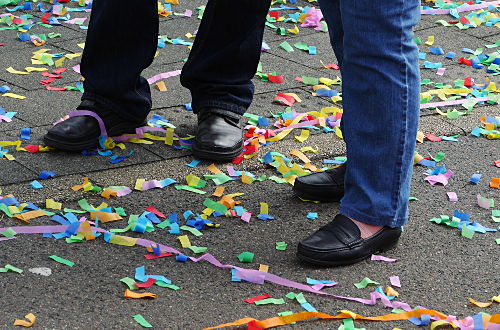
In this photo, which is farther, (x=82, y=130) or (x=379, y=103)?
(x=82, y=130)

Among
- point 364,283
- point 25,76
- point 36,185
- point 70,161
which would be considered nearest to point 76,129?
point 70,161

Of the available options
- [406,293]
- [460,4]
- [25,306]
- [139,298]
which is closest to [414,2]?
[406,293]

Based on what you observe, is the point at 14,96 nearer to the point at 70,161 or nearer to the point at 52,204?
the point at 70,161

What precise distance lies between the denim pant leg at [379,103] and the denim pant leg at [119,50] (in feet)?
3.87

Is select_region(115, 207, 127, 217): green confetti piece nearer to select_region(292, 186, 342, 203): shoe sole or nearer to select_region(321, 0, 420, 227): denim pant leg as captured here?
select_region(292, 186, 342, 203): shoe sole

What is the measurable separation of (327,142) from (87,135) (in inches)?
42.3

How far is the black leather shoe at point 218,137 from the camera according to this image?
3.89 meters

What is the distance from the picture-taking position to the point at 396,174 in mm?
3010

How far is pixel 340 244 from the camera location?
10.0ft

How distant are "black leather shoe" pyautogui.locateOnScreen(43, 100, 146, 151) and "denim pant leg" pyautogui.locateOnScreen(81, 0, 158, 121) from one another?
4 cm

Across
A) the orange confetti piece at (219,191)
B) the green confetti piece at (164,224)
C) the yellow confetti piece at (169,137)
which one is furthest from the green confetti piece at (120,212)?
the yellow confetti piece at (169,137)

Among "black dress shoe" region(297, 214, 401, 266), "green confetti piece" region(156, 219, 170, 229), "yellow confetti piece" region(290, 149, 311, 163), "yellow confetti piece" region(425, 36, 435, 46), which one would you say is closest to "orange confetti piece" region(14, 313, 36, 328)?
"green confetti piece" region(156, 219, 170, 229)

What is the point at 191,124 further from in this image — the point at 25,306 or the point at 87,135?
the point at 25,306

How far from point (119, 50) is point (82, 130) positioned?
1.25ft
